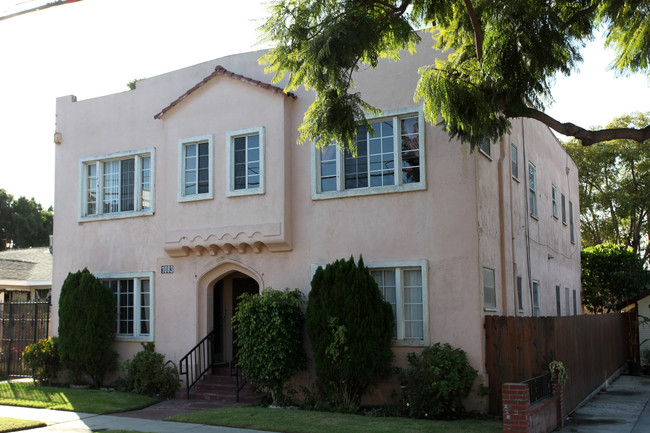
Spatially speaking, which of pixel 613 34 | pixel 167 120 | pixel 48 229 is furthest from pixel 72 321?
pixel 48 229

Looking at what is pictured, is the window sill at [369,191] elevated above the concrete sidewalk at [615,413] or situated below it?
above

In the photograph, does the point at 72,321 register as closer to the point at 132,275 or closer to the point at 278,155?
the point at 132,275

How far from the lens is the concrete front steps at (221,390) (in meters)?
14.8

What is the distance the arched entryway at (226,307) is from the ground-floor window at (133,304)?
1644 millimetres

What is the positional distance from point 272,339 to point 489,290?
4727mm

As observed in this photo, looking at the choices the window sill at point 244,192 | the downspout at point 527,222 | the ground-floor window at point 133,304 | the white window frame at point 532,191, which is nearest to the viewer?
the window sill at point 244,192

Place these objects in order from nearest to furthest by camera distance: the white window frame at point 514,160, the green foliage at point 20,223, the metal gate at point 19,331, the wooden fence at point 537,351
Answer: the wooden fence at point 537,351 → the white window frame at point 514,160 → the metal gate at point 19,331 → the green foliage at point 20,223

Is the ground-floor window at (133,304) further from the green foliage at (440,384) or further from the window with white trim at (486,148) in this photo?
the window with white trim at (486,148)

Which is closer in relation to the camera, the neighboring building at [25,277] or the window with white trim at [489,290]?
the window with white trim at [489,290]

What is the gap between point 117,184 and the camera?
58.5 feet

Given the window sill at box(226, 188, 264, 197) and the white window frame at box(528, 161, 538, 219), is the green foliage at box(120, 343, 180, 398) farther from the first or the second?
the white window frame at box(528, 161, 538, 219)

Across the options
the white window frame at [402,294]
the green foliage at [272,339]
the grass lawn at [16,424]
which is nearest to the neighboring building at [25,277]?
the grass lawn at [16,424]

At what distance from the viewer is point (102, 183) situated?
710 inches

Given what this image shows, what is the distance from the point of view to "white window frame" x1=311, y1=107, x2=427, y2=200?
549 inches
